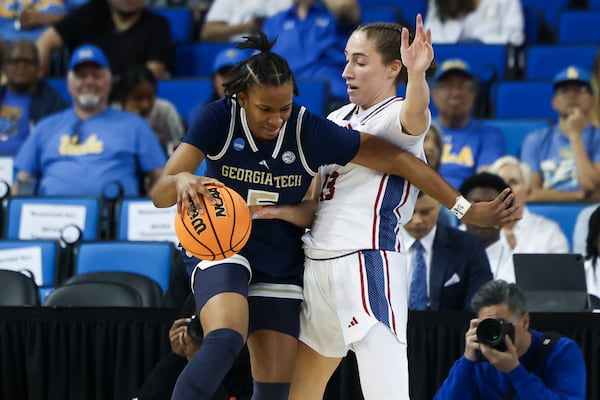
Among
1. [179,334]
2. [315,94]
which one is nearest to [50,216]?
[315,94]

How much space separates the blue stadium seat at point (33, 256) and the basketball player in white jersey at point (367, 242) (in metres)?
2.75

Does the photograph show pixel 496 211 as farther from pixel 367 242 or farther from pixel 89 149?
pixel 89 149

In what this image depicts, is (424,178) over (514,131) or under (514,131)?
under

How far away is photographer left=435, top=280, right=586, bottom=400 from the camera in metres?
4.83

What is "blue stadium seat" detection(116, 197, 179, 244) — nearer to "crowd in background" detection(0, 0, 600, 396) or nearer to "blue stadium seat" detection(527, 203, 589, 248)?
"crowd in background" detection(0, 0, 600, 396)

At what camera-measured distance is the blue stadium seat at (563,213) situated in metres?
7.01

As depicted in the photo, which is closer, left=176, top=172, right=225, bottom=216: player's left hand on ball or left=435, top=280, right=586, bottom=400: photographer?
left=176, top=172, right=225, bottom=216: player's left hand on ball

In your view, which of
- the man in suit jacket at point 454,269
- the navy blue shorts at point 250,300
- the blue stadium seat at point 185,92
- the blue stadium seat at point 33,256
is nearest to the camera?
the navy blue shorts at point 250,300

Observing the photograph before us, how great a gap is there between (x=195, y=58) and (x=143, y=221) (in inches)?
108

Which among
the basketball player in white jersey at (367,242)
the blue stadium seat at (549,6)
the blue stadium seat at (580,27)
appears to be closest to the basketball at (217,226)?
the basketball player in white jersey at (367,242)

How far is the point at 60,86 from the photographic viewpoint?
902 centimetres

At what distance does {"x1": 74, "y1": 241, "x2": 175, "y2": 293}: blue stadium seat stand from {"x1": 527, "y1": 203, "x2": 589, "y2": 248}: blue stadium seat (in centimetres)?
222

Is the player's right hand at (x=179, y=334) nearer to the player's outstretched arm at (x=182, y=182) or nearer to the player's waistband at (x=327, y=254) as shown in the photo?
the player's waistband at (x=327, y=254)

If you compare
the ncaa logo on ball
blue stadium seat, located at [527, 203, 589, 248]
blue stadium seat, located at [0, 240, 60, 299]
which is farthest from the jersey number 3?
blue stadium seat, located at [527, 203, 589, 248]
